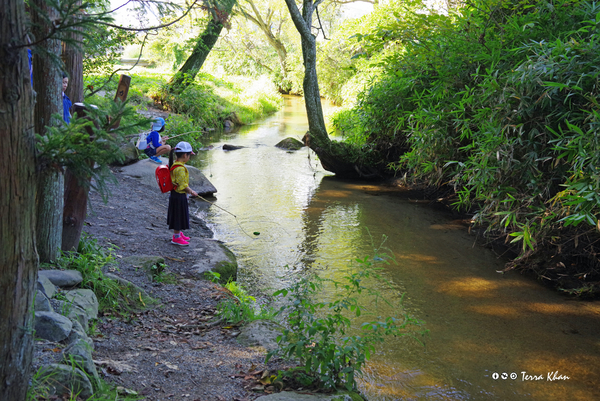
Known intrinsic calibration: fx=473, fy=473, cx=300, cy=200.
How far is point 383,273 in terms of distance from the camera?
635 centimetres

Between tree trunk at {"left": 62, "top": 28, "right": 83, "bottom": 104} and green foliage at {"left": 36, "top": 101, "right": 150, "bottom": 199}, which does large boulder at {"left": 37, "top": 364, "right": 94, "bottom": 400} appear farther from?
tree trunk at {"left": 62, "top": 28, "right": 83, "bottom": 104}

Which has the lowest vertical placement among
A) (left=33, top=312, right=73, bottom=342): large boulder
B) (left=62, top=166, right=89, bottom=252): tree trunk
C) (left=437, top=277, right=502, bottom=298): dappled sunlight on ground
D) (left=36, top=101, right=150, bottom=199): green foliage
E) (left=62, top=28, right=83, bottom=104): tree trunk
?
(left=437, top=277, right=502, bottom=298): dappled sunlight on ground

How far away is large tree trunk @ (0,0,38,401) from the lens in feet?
6.48

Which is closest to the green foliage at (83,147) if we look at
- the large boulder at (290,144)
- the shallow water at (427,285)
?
the shallow water at (427,285)

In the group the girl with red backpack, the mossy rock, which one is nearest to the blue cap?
the girl with red backpack

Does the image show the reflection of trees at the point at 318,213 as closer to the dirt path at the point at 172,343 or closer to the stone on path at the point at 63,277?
the dirt path at the point at 172,343

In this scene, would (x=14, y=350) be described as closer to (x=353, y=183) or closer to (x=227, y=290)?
(x=227, y=290)

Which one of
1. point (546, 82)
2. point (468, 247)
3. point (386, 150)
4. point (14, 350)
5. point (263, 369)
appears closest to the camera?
point (14, 350)

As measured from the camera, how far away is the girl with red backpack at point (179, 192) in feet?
20.2

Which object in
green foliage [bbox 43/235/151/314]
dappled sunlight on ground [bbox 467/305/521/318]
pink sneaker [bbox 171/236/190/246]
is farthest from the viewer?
pink sneaker [bbox 171/236/190/246]

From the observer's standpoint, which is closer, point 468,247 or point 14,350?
point 14,350

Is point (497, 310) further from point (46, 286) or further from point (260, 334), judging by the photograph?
point (46, 286)

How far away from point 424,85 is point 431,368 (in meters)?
5.96

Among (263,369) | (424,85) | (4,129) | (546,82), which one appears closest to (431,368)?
(263,369)
